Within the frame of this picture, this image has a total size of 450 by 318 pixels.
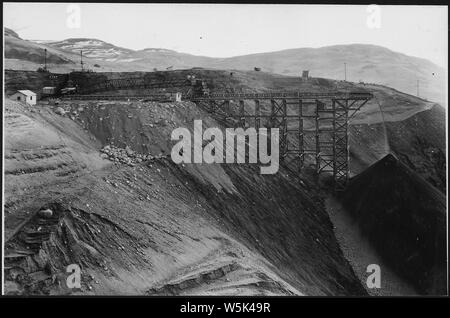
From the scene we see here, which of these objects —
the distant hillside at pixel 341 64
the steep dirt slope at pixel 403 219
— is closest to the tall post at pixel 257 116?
the steep dirt slope at pixel 403 219

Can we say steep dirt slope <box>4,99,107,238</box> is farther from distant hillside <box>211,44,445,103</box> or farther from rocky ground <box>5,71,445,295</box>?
distant hillside <box>211,44,445,103</box>

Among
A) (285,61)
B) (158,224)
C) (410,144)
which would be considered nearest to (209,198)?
(158,224)

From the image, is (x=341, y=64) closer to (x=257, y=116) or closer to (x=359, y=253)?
(x=257, y=116)

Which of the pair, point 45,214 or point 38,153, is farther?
point 38,153

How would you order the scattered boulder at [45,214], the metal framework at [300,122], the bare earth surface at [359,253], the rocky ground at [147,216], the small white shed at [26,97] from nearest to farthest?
1. the rocky ground at [147,216]
2. the scattered boulder at [45,214]
3. the small white shed at [26,97]
4. the bare earth surface at [359,253]
5. the metal framework at [300,122]

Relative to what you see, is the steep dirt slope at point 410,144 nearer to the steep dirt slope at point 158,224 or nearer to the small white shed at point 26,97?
the steep dirt slope at point 158,224

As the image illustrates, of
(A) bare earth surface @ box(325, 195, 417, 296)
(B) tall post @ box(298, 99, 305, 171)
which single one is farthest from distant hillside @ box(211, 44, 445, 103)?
(A) bare earth surface @ box(325, 195, 417, 296)
